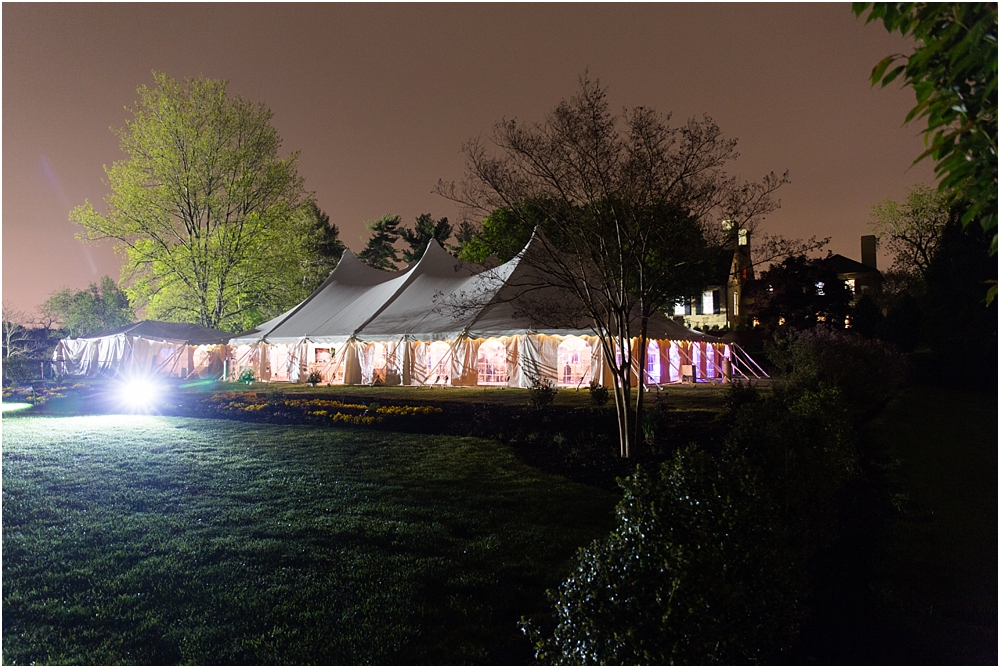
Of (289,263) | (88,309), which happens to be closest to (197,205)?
(289,263)

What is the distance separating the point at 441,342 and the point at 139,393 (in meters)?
9.90

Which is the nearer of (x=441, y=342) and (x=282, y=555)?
(x=282, y=555)

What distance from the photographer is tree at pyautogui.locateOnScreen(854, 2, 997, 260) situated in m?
1.83

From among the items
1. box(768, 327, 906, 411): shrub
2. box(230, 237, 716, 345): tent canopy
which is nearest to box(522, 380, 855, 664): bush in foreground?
box(768, 327, 906, 411): shrub

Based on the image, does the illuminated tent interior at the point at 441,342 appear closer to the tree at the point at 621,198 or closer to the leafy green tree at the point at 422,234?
the tree at the point at 621,198

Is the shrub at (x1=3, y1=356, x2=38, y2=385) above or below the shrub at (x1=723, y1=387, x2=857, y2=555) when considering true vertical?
above

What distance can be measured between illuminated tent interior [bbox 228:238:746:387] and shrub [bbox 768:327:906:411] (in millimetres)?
5502

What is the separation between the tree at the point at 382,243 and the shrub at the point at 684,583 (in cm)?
5295

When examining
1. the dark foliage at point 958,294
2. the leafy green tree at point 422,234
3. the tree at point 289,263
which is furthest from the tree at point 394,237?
the dark foliage at point 958,294

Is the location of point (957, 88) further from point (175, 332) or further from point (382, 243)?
point (382, 243)

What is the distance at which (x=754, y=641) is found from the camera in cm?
261

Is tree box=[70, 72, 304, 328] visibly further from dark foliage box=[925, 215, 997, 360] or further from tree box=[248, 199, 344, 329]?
dark foliage box=[925, 215, 997, 360]

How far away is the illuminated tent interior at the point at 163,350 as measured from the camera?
26297mm

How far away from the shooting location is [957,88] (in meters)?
1.96
